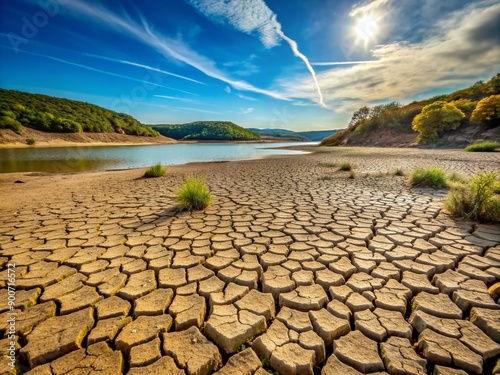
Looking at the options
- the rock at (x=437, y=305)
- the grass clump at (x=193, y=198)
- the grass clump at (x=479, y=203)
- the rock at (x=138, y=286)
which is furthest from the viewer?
the grass clump at (x=193, y=198)

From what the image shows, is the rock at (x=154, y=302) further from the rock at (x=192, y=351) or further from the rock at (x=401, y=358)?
the rock at (x=401, y=358)

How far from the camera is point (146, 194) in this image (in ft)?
17.9

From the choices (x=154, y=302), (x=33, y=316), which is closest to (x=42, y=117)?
(x=33, y=316)

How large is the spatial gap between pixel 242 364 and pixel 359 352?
68 centimetres

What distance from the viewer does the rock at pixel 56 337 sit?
50.0 inches

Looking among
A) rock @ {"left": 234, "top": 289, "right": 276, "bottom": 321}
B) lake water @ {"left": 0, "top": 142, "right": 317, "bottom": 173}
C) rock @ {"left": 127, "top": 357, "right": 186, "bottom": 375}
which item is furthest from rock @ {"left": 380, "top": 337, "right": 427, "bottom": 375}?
lake water @ {"left": 0, "top": 142, "right": 317, "bottom": 173}

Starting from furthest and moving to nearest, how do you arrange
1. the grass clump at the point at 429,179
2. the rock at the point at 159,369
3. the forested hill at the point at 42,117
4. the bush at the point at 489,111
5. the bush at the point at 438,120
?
the forested hill at the point at 42,117 → the bush at the point at 438,120 → the bush at the point at 489,111 → the grass clump at the point at 429,179 → the rock at the point at 159,369

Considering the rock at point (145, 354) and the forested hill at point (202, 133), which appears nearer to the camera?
the rock at point (145, 354)

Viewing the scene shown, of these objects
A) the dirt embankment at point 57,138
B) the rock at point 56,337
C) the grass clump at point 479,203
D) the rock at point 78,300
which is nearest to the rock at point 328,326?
the rock at point 56,337

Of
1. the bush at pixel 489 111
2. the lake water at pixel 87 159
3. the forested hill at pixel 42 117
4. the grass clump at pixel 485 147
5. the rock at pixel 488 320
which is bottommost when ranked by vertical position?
the lake water at pixel 87 159

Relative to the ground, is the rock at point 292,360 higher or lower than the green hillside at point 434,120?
lower

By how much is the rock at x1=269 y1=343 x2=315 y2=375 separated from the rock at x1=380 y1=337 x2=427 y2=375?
0.41 m

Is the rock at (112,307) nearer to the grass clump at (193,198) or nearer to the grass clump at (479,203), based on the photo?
the grass clump at (193,198)

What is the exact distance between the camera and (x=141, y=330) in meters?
1.45
